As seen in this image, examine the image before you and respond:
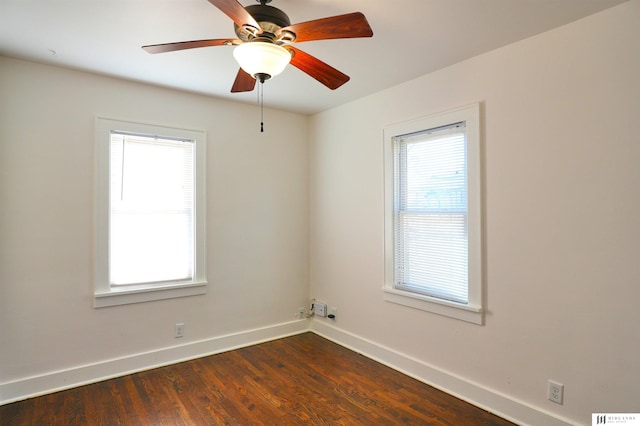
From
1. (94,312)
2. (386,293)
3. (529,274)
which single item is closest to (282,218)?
(386,293)

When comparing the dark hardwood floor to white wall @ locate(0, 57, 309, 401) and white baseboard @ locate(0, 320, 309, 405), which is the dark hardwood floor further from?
white wall @ locate(0, 57, 309, 401)

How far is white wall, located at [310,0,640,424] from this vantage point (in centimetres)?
201

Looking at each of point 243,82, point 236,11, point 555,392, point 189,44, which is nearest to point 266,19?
point 236,11

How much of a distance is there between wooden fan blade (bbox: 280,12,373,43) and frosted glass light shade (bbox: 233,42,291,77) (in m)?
0.10

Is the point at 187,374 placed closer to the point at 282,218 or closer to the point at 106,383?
the point at 106,383

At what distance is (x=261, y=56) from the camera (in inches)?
68.8

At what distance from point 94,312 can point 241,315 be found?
140cm

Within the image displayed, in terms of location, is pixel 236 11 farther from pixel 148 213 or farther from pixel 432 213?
pixel 148 213

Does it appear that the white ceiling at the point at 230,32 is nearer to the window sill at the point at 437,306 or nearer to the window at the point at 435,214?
the window at the point at 435,214

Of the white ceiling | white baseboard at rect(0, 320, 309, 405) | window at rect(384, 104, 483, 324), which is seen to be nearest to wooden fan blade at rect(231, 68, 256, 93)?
the white ceiling

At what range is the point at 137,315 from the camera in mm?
3256

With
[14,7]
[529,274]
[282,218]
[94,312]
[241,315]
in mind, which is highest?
[14,7]

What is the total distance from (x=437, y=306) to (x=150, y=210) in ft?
9.08

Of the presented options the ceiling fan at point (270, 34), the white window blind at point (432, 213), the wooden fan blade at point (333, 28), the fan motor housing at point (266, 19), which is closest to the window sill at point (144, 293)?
the white window blind at point (432, 213)
